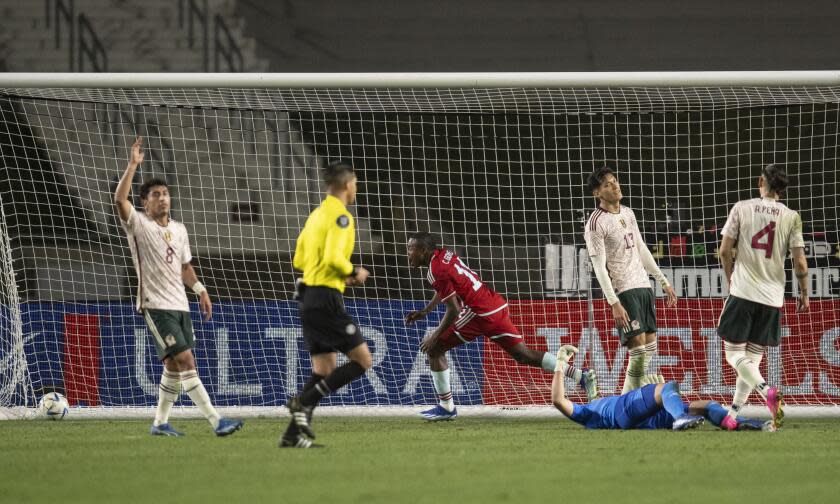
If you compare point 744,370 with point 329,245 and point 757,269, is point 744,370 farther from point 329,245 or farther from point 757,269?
point 329,245

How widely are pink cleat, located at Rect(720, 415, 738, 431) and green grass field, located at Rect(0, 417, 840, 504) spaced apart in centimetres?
14

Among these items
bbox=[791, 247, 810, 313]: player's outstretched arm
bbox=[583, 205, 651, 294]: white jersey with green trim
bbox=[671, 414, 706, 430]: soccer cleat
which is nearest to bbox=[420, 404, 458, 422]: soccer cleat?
bbox=[583, 205, 651, 294]: white jersey with green trim

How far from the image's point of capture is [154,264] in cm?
695

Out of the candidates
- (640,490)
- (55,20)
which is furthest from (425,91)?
(55,20)

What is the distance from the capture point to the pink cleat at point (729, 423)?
6816 millimetres

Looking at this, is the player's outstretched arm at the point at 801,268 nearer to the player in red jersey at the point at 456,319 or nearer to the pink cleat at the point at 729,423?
the pink cleat at the point at 729,423

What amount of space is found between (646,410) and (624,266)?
4.21 feet

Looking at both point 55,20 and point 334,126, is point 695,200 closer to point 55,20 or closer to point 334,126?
point 334,126

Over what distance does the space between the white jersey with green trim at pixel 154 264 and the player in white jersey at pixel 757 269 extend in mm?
3507

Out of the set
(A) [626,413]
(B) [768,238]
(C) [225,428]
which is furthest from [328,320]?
(B) [768,238]

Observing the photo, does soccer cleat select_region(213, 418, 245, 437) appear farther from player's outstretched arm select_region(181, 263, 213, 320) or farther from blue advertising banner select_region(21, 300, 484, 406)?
blue advertising banner select_region(21, 300, 484, 406)

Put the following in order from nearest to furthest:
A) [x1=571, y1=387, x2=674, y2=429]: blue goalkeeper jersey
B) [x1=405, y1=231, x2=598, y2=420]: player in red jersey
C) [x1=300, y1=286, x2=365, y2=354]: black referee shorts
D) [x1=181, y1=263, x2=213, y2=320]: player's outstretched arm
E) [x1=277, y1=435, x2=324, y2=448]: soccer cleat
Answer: [x1=277, y1=435, x2=324, y2=448]: soccer cleat, [x1=300, y1=286, x2=365, y2=354]: black referee shorts, [x1=571, y1=387, x2=674, y2=429]: blue goalkeeper jersey, [x1=181, y1=263, x2=213, y2=320]: player's outstretched arm, [x1=405, y1=231, x2=598, y2=420]: player in red jersey

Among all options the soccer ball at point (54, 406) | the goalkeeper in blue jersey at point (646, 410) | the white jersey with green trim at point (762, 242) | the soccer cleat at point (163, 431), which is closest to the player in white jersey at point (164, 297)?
the soccer cleat at point (163, 431)

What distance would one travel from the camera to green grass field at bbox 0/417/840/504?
4191 mm
